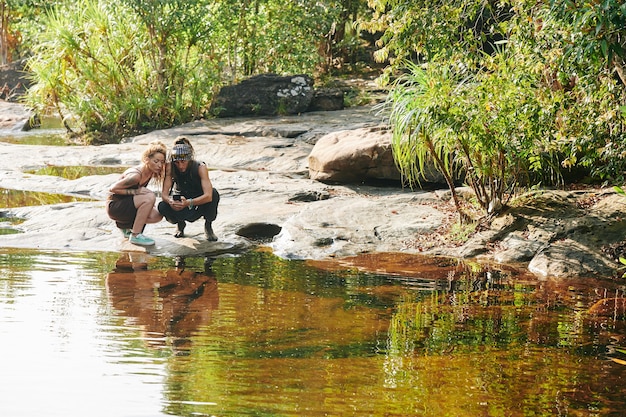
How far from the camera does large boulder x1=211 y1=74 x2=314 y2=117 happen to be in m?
17.3

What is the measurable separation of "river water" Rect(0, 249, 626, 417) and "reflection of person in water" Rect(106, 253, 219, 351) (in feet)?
0.07

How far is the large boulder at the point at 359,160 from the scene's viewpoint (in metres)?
10.7

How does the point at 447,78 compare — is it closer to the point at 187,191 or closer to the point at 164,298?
the point at 187,191

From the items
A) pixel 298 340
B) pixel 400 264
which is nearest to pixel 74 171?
pixel 400 264

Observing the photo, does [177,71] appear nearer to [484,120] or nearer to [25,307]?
[484,120]

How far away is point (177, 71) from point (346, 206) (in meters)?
9.25

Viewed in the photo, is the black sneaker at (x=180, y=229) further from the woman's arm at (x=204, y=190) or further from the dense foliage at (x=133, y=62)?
the dense foliage at (x=133, y=62)

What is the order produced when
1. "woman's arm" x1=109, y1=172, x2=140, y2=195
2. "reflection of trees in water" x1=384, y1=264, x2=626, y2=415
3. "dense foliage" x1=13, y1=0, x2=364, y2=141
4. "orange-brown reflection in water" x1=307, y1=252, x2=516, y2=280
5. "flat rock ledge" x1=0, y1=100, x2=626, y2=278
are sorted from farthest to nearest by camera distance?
"dense foliage" x1=13, y1=0, x2=364, y2=141 → "woman's arm" x1=109, y1=172, x2=140, y2=195 → "flat rock ledge" x1=0, y1=100, x2=626, y2=278 → "orange-brown reflection in water" x1=307, y1=252, x2=516, y2=280 → "reflection of trees in water" x1=384, y1=264, x2=626, y2=415

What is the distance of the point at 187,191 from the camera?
8.03 meters

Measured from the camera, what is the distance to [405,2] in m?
8.48

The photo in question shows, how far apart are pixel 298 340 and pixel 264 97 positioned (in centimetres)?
1280

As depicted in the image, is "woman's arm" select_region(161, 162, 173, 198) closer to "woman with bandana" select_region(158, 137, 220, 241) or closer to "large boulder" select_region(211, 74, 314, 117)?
"woman with bandana" select_region(158, 137, 220, 241)

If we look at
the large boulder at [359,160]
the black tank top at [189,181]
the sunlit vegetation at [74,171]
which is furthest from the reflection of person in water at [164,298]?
the sunlit vegetation at [74,171]

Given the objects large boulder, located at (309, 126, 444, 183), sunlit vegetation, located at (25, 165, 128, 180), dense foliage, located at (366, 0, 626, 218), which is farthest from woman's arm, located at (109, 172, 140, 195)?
sunlit vegetation, located at (25, 165, 128, 180)
